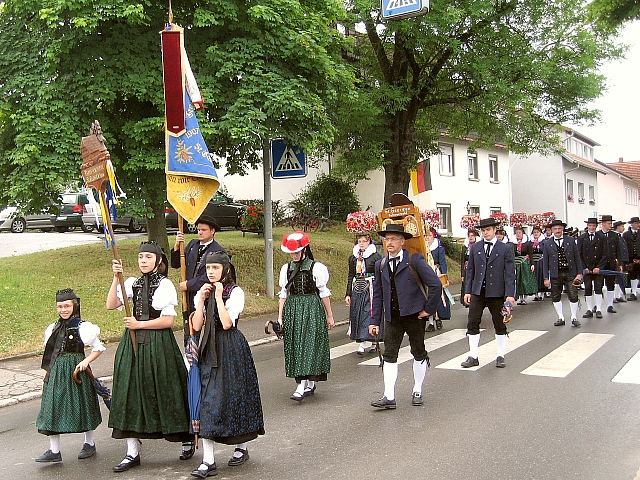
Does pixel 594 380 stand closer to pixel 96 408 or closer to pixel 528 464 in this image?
pixel 528 464

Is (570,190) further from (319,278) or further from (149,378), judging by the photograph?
(149,378)

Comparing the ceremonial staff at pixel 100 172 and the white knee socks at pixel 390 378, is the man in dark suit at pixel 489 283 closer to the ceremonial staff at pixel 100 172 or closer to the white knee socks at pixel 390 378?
the white knee socks at pixel 390 378

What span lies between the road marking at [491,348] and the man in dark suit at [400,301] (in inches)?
84.4

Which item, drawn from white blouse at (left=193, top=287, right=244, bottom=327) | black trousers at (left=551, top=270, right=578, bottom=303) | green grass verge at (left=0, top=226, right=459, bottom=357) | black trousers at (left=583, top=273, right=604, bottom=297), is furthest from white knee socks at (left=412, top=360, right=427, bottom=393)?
black trousers at (left=583, top=273, right=604, bottom=297)

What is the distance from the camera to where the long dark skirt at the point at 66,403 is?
5.68 meters

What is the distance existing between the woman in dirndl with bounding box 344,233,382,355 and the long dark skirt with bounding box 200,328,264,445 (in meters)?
4.80

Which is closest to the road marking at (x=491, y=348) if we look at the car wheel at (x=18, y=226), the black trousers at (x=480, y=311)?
the black trousers at (x=480, y=311)

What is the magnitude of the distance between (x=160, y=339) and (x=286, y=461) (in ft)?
4.65

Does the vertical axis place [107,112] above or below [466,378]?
above

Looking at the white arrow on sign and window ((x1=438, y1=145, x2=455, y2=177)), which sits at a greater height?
window ((x1=438, y1=145, x2=455, y2=177))

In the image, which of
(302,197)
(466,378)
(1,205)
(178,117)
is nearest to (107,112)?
(1,205)

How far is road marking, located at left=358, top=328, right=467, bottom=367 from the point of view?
10055 millimetres

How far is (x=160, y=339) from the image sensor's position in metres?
5.61

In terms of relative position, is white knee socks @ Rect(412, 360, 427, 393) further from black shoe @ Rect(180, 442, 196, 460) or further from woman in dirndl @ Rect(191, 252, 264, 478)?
black shoe @ Rect(180, 442, 196, 460)
